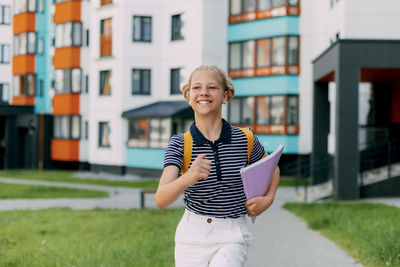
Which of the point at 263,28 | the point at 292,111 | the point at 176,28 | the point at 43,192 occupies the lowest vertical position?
the point at 43,192

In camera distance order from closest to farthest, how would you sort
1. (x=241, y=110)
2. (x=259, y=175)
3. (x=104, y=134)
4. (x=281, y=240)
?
(x=259, y=175) → (x=281, y=240) → (x=241, y=110) → (x=104, y=134)

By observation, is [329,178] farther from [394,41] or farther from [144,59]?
[144,59]

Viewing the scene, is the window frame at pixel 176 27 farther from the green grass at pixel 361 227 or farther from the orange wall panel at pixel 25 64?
the green grass at pixel 361 227

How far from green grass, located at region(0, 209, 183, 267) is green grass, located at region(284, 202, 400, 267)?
2725 millimetres

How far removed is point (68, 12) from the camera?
3647 centimetres

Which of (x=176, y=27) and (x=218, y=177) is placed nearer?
(x=218, y=177)

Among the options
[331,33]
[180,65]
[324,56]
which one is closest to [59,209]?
[324,56]

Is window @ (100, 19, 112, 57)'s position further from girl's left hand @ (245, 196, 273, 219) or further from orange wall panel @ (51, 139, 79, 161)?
girl's left hand @ (245, 196, 273, 219)

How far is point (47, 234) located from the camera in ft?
36.8

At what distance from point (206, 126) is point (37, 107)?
3800cm

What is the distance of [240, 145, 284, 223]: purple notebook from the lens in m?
3.45

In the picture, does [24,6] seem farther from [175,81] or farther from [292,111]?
[292,111]

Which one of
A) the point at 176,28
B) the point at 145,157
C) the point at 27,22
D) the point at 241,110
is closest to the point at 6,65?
the point at 27,22

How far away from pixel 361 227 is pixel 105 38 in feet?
80.2
